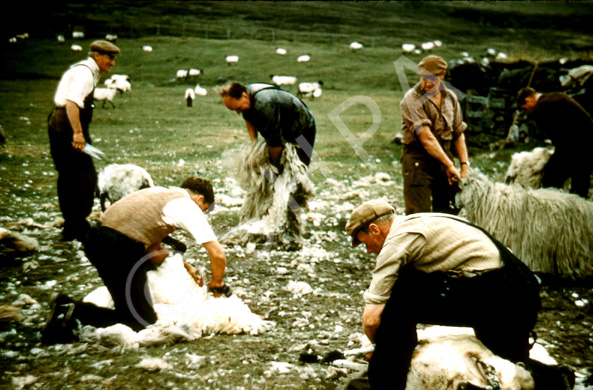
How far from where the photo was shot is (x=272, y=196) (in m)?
5.91

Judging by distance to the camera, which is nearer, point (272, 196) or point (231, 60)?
point (272, 196)

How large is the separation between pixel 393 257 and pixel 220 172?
23.8 ft

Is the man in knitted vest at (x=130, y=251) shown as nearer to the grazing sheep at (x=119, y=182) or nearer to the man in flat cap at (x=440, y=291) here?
the man in flat cap at (x=440, y=291)

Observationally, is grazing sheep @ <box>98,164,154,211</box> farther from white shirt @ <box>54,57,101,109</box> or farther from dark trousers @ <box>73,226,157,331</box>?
dark trousers @ <box>73,226,157,331</box>

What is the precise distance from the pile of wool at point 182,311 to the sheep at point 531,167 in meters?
4.77

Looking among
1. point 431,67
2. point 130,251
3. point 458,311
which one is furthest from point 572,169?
point 130,251

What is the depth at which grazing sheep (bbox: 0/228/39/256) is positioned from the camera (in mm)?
4984

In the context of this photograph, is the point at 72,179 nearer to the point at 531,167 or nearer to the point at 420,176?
the point at 420,176

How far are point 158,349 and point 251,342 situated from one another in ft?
2.19

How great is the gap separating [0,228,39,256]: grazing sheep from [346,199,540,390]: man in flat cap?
393cm

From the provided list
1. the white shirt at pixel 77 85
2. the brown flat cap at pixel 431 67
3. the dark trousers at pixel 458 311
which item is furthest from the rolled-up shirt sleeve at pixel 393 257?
the white shirt at pixel 77 85

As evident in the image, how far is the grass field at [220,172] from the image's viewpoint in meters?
3.34

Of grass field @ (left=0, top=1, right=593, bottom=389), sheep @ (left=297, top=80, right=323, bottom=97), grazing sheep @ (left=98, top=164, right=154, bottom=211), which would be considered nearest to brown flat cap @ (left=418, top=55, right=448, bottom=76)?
grass field @ (left=0, top=1, right=593, bottom=389)

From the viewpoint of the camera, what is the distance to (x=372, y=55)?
111 ft
